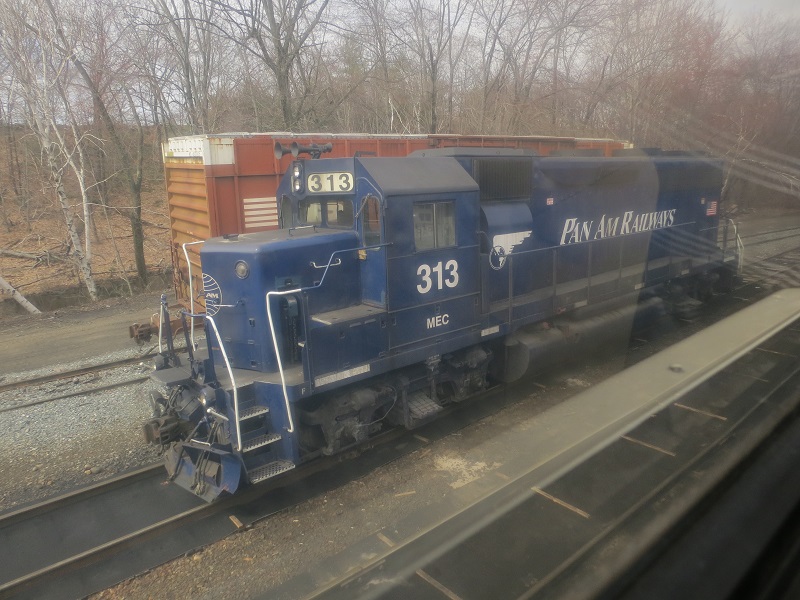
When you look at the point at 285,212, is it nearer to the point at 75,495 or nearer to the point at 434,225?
the point at 434,225

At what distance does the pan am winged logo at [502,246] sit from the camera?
7.06m

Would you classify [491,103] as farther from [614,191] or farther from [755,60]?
[755,60]

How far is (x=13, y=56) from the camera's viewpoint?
13383mm

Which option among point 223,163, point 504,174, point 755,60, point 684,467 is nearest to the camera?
point 684,467

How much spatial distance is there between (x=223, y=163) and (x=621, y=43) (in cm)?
924

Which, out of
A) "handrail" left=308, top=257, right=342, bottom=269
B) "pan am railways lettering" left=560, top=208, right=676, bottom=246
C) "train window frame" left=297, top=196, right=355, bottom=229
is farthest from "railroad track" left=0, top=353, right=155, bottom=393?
"pan am railways lettering" left=560, top=208, right=676, bottom=246

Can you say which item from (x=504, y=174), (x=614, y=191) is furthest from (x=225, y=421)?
(x=614, y=191)

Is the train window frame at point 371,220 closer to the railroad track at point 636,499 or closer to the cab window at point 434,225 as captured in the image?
the cab window at point 434,225

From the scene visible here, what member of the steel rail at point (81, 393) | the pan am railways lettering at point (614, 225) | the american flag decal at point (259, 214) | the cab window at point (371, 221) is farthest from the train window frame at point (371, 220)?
the steel rail at point (81, 393)

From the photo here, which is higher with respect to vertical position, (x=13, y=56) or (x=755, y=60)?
(x=13, y=56)

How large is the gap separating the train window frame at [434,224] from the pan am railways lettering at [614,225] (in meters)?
2.47

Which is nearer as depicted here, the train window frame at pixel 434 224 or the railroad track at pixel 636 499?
the railroad track at pixel 636 499

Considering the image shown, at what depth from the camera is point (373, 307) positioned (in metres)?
6.13

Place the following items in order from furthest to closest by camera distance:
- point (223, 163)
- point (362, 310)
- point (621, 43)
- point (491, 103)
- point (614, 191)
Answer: point (491, 103)
point (621, 43)
point (223, 163)
point (614, 191)
point (362, 310)
